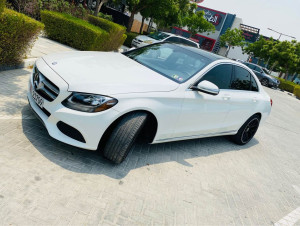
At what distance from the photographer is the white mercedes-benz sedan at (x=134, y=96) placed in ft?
10.4

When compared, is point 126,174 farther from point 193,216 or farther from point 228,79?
point 228,79

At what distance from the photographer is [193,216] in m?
3.20

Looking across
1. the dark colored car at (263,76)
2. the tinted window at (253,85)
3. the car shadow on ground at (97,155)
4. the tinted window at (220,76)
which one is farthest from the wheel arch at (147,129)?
the dark colored car at (263,76)

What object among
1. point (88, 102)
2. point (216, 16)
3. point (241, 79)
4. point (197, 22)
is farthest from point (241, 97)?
point (216, 16)

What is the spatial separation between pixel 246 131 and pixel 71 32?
7618 millimetres

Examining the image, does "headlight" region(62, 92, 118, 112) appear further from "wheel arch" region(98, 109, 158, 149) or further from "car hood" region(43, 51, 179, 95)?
"wheel arch" region(98, 109, 158, 149)

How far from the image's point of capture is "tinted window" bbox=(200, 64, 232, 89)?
14.3 ft

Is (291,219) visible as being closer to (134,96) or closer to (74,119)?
(134,96)

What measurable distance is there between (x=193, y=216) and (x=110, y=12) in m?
25.2

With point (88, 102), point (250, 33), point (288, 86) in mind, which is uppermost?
point (250, 33)

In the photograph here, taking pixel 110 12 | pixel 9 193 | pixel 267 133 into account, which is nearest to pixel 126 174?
pixel 9 193

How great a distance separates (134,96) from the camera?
10.9ft

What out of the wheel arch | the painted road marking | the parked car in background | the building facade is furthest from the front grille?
the building facade

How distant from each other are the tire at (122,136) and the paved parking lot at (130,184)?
0.26 meters
